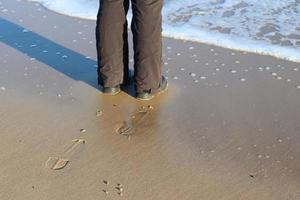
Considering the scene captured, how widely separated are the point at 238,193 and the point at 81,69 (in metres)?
1.88

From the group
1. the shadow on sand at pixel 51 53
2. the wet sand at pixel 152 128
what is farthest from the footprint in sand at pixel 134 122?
the shadow on sand at pixel 51 53

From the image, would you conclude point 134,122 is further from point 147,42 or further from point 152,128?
point 147,42

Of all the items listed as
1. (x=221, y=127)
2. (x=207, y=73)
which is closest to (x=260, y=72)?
(x=207, y=73)

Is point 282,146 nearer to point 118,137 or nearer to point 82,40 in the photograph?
point 118,137

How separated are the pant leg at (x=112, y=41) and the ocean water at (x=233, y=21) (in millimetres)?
1236

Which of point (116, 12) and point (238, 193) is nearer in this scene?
point (238, 193)

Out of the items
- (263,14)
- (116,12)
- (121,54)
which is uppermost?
(116,12)

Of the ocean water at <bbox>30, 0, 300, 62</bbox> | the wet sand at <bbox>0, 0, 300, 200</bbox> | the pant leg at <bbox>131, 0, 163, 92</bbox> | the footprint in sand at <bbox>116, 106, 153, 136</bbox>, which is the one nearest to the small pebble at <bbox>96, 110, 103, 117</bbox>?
the wet sand at <bbox>0, 0, 300, 200</bbox>

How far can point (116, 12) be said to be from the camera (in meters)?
3.61

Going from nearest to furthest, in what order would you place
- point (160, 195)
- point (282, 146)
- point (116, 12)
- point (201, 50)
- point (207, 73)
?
point (160, 195) → point (282, 146) → point (116, 12) → point (207, 73) → point (201, 50)

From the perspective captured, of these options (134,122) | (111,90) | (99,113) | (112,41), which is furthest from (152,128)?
(112,41)

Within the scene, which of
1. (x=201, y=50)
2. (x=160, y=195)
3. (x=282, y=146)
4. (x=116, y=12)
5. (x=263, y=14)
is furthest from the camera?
(x=263, y=14)

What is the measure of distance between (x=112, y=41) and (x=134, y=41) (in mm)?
145

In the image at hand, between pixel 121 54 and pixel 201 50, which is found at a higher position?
pixel 121 54
